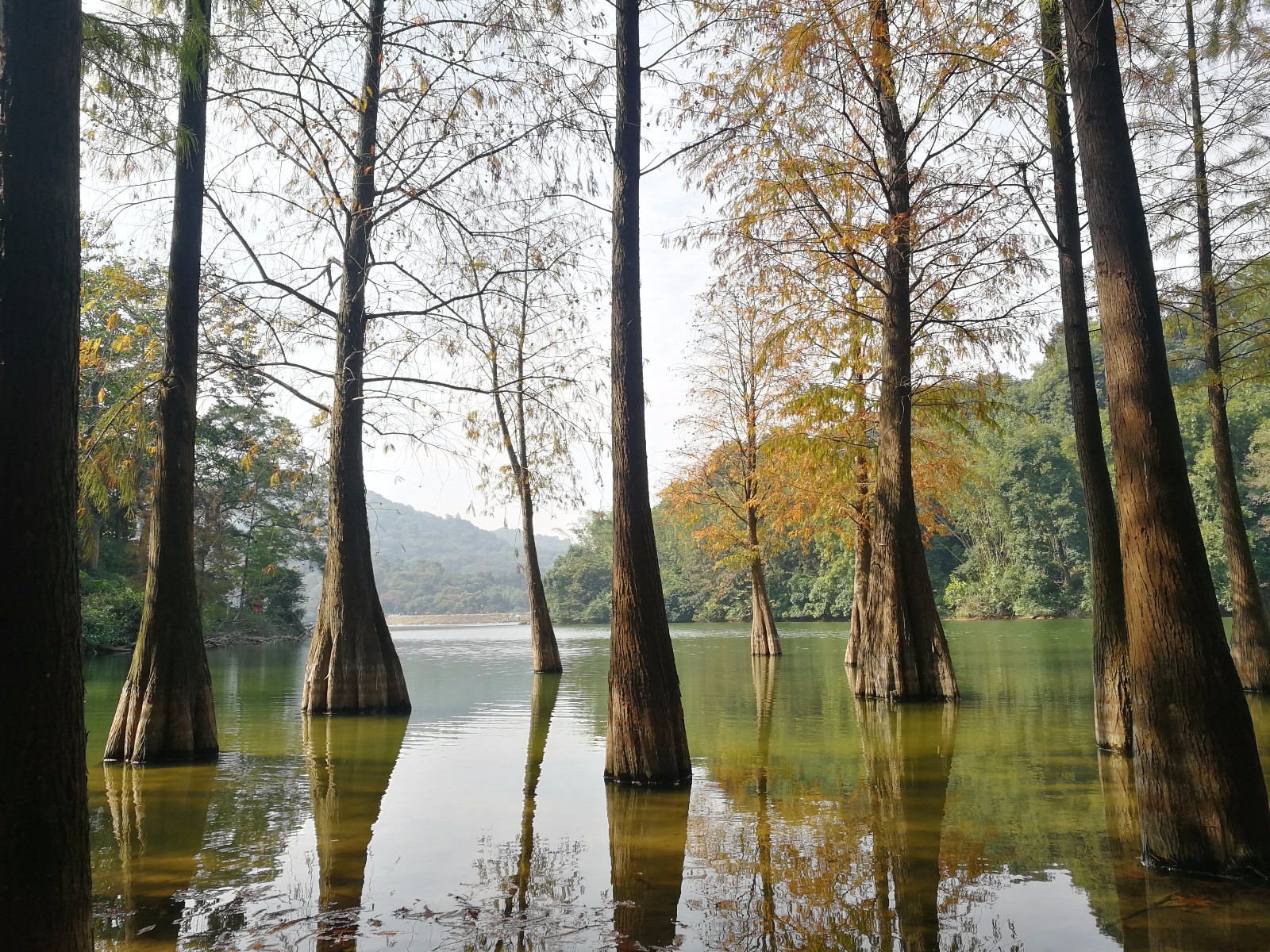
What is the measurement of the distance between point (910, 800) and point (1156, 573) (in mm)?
2974

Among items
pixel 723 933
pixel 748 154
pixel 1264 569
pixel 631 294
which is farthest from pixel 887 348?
pixel 1264 569

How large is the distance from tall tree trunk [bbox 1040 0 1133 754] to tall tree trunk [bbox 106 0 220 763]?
9.32m

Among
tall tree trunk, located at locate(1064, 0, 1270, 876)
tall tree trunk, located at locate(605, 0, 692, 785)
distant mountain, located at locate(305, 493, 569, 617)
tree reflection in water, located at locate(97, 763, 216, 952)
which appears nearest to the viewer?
tree reflection in water, located at locate(97, 763, 216, 952)

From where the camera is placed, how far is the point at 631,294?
8.62 meters

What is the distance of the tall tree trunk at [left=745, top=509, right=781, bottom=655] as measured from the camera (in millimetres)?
25531

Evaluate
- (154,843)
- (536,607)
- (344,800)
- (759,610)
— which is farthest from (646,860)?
(759,610)

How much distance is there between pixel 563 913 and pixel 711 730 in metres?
7.27

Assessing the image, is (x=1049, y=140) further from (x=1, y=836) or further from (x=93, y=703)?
(x=93, y=703)

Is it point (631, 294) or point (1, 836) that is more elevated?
point (631, 294)

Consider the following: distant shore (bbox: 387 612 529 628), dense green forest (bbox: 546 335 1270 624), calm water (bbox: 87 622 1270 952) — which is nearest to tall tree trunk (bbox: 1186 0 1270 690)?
calm water (bbox: 87 622 1270 952)

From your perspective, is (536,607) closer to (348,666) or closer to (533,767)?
(348,666)

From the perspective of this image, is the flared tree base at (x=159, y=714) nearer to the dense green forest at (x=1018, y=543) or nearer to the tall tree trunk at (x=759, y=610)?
the tall tree trunk at (x=759, y=610)

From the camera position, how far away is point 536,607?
21.0m

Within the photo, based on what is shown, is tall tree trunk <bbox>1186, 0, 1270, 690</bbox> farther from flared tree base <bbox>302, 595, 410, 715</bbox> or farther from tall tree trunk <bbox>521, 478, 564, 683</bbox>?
tall tree trunk <bbox>521, 478, 564, 683</bbox>
